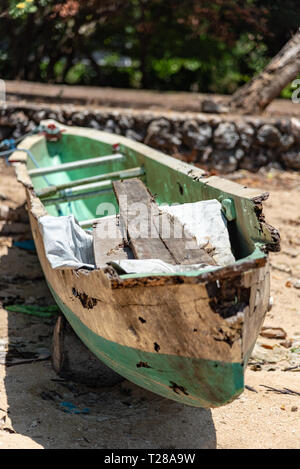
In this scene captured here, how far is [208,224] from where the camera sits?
3.90 m

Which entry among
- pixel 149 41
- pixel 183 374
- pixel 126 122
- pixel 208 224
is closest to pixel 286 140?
pixel 126 122

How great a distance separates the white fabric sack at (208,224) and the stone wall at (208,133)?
512cm

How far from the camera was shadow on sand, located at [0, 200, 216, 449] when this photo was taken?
3.30 metres

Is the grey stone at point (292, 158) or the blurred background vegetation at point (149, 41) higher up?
the blurred background vegetation at point (149, 41)

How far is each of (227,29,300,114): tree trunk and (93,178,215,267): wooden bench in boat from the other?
5.62 meters

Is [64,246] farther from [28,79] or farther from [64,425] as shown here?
[28,79]

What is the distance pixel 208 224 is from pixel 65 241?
38.1 inches

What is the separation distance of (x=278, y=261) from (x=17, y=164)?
2.92 meters

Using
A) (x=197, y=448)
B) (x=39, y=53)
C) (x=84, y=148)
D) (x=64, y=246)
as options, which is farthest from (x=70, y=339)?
(x=39, y=53)

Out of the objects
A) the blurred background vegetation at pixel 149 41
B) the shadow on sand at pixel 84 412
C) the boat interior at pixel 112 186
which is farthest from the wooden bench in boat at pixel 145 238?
the blurred background vegetation at pixel 149 41

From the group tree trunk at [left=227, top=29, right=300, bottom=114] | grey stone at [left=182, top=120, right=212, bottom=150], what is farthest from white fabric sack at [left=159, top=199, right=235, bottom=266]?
tree trunk at [left=227, top=29, right=300, bottom=114]

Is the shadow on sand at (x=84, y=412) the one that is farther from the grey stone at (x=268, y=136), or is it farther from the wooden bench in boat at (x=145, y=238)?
the grey stone at (x=268, y=136)

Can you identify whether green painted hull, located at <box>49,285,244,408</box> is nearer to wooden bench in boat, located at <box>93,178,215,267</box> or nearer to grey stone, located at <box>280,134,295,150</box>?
wooden bench in boat, located at <box>93,178,215,267</box>

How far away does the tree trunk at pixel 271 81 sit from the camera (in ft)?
29.6
